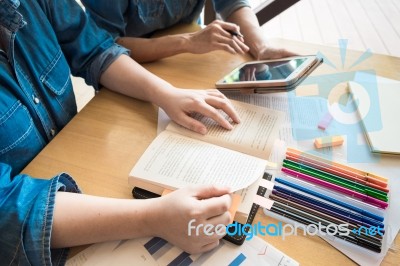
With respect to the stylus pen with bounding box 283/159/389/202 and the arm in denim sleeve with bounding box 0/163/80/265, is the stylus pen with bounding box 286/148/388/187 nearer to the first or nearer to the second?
the stylus pen with bounding box 283/159/389/202

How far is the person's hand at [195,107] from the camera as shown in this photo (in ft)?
1.91

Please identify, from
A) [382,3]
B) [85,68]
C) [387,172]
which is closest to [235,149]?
[387,172]

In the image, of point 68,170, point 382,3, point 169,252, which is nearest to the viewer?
point 169,252

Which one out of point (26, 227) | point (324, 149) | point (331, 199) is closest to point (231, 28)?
point (324, 149)

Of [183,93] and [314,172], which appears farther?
[183,93]

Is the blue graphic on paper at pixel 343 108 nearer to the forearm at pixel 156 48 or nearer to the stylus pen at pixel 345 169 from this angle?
the stylus pen at pixel 345 169

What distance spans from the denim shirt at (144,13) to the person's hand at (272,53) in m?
0.26

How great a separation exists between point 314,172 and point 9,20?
0.57m

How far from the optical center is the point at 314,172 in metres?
0.51

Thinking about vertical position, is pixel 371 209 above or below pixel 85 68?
below

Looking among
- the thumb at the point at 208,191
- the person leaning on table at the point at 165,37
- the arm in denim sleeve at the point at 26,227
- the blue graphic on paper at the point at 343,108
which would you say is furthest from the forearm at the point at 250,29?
the arm in denim sleeve at the point at 26,227

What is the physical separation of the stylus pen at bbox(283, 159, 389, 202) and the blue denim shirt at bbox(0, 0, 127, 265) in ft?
1.13

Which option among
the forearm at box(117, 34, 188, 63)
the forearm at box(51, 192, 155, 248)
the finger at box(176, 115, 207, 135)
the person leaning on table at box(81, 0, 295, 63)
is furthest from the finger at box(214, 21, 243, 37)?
the forearm at box(51, 192, 155, 248)

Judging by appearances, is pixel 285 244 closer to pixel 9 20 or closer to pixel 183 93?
pixel 183 93
